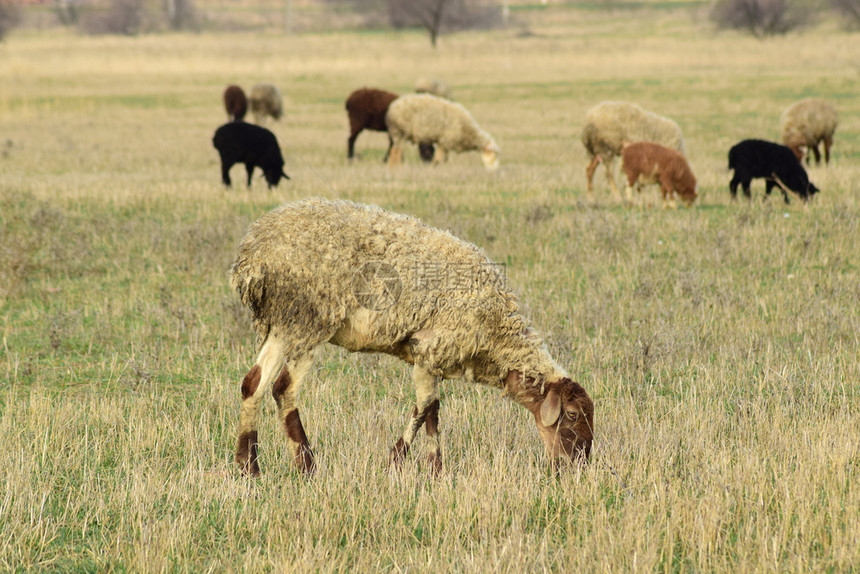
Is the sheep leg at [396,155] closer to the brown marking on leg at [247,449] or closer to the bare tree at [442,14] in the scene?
the brown marking on leg at [247,449]

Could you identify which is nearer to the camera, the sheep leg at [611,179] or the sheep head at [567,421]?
the sheep head at [567,421]

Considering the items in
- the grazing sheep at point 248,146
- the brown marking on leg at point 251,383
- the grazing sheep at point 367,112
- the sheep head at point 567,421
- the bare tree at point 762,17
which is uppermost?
the bare tree at point 762,17

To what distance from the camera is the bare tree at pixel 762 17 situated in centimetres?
7194

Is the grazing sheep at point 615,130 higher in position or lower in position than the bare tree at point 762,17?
lower

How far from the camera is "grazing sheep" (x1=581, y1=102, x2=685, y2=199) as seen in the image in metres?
15.5

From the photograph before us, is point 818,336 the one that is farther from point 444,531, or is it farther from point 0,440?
point 0,440

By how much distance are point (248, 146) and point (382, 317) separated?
33.9 feet

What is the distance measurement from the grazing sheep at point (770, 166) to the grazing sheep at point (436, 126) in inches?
240

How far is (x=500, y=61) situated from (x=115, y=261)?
4476 cm

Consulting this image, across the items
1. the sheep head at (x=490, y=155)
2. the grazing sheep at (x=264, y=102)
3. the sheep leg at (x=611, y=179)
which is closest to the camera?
the sheep leg at (x=611, y=179)

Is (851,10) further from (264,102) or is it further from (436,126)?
(436,126)

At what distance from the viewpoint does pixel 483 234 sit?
37.6 ft

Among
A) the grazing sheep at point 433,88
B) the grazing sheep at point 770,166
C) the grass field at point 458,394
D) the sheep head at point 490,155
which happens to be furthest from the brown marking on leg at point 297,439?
the grazing sheep at point 433,88

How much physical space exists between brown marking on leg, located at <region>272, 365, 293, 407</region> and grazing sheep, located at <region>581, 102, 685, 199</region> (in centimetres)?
1114
